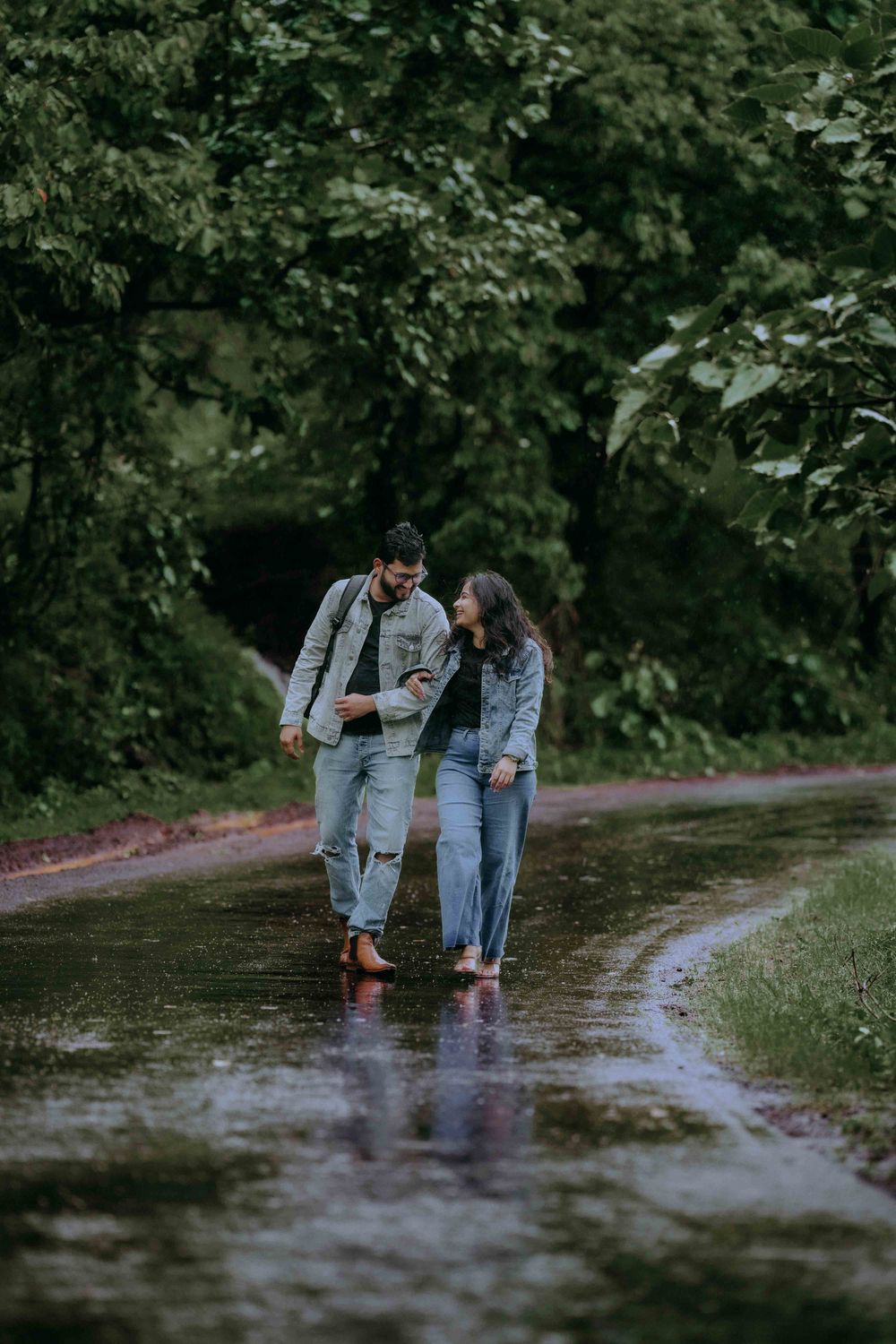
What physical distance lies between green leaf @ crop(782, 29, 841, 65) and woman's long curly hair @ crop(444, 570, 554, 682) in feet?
9.72

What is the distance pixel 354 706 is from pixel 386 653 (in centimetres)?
31

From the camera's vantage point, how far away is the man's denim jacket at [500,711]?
10164 mm

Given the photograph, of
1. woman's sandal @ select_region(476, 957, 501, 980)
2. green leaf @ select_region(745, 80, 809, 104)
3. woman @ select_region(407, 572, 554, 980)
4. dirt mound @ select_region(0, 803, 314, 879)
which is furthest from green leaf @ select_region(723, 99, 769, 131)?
dirt mound @ select_region(0, 803, 314, 879)

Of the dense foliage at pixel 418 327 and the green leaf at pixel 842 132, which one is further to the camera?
the dense foliage at pixel 418 327

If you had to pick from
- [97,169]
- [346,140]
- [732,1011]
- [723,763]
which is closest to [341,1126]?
[732,1011]

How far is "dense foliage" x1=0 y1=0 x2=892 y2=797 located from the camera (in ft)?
46.0

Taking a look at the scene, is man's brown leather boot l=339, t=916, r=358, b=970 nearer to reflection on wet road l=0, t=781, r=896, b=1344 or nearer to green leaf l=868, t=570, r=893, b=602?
reflection on wet road l=0, t=781, r=896, b=1344

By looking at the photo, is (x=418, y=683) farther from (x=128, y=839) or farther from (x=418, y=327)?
(x=418, y=327)

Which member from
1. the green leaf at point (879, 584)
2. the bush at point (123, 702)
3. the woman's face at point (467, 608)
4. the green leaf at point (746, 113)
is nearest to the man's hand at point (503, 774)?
the woman's face at point (467, 608)

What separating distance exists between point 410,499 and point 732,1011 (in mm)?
18977

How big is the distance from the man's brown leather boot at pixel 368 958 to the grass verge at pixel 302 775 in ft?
22.4

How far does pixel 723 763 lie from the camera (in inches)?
1164

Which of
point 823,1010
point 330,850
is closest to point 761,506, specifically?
point 823,1010

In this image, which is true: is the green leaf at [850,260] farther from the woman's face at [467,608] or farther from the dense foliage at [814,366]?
the woman's face at [467,608]
